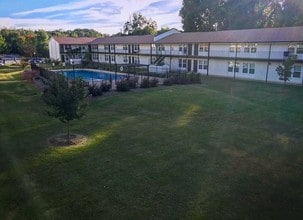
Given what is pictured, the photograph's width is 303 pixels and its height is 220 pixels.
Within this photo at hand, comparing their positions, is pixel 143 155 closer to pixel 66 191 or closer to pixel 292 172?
pixel 66 191

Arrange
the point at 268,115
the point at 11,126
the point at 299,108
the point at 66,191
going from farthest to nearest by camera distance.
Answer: the point at 299,108 < the point at 268,115 < the point at 11,126 < the point at 66,191

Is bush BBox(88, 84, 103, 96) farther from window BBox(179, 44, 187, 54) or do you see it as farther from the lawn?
window BBox(179, 44, 187, 54)

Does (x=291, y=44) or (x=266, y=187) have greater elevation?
(x=291, y=44)

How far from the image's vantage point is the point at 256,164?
33.8 feet

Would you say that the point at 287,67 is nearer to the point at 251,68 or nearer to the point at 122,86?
the point at 251,68

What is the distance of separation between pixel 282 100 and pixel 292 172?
1326 centimetres

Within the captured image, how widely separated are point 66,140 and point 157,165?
193 inches

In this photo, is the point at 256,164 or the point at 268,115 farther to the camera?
the point at 268,115

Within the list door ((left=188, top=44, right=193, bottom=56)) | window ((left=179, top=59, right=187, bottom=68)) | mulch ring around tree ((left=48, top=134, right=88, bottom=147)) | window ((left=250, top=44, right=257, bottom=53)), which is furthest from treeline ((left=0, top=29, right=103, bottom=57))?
mulch ring around tree ((left=48, top=134, right=88, bottom=147))

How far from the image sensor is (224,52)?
35.1 m

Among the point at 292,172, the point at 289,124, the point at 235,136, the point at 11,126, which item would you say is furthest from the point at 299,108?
the point at 11,126

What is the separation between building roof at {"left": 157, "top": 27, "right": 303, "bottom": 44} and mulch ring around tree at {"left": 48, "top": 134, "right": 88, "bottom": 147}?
Result: 2492 centimetres

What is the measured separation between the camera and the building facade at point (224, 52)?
29.8 metres

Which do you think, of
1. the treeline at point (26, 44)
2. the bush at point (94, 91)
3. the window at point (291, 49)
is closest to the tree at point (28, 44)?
the treeline at point (26, 44)
